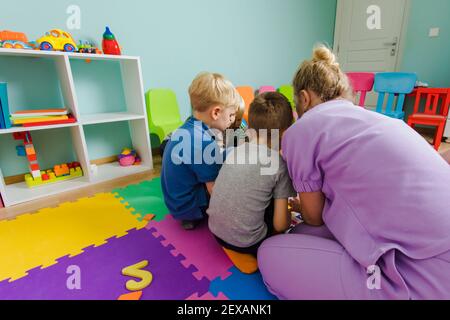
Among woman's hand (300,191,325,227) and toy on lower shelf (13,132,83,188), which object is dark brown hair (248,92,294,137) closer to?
woman's hand (300,191,325,227)

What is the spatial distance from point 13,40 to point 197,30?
1.44m

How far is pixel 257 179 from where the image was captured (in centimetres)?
85

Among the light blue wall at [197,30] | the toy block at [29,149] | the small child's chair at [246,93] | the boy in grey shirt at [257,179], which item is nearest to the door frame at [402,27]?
the light blue wall at [197,30]

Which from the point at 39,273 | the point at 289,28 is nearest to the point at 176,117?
the point at 39,273

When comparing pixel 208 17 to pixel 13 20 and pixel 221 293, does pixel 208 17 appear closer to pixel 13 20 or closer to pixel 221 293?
pixel 13 20

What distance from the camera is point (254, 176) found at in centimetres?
85

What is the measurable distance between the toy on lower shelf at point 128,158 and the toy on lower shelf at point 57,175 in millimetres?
297

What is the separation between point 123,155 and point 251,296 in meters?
1.57

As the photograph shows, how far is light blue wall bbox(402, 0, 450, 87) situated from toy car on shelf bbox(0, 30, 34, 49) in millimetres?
3913

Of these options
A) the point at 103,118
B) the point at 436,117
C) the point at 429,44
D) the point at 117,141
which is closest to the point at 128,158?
the point at 117,141

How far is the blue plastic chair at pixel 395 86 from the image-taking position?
8.76 feet

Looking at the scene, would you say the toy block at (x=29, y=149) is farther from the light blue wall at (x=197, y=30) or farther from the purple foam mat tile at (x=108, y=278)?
the purple foam mat tile at (x=108, y=278)

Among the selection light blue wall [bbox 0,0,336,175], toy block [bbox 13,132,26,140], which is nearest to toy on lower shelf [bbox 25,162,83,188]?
light blue wall [bbox 0,0,336,175]

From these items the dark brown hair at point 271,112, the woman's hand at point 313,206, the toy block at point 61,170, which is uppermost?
the dark brown hair at point 271,112
